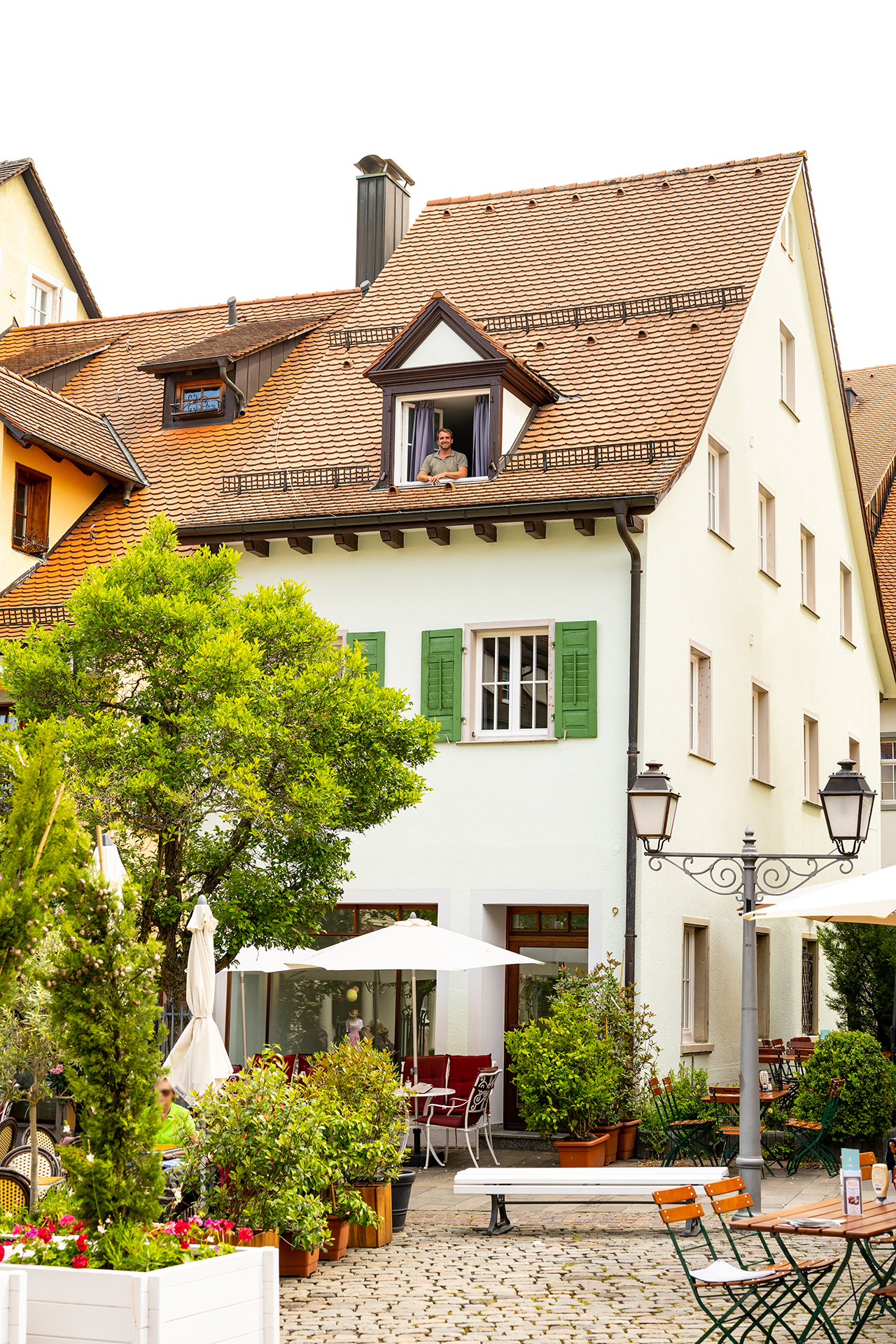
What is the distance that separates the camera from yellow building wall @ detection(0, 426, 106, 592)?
20.1m

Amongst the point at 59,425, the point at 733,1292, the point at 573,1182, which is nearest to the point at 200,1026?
the point at 573,1182

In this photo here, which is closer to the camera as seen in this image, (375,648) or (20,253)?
(375,648)

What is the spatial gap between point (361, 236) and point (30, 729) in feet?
52.4

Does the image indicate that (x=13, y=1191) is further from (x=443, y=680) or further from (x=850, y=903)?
(x=443, y=680)

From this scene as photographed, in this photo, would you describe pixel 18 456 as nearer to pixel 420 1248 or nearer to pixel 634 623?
pixel 634 623

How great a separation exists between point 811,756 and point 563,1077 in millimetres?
10921

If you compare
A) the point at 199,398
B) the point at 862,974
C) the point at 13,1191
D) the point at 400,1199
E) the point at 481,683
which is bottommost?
the point at 400,1199

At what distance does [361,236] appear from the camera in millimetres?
25422

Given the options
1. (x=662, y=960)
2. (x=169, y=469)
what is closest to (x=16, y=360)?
(x=169, y=469)

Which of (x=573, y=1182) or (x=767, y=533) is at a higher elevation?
(x=767, y=533)

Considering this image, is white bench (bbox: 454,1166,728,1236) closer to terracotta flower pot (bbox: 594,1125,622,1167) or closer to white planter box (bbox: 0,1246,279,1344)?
terracotta flower pot (bbox: 594,1125,622,1167)

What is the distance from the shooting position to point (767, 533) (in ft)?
74.0

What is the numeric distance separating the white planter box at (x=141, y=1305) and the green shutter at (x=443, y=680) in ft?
35.4

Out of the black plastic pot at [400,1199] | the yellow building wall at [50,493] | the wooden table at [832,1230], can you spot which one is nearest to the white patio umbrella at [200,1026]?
the black plastic pot at [400,1199]
